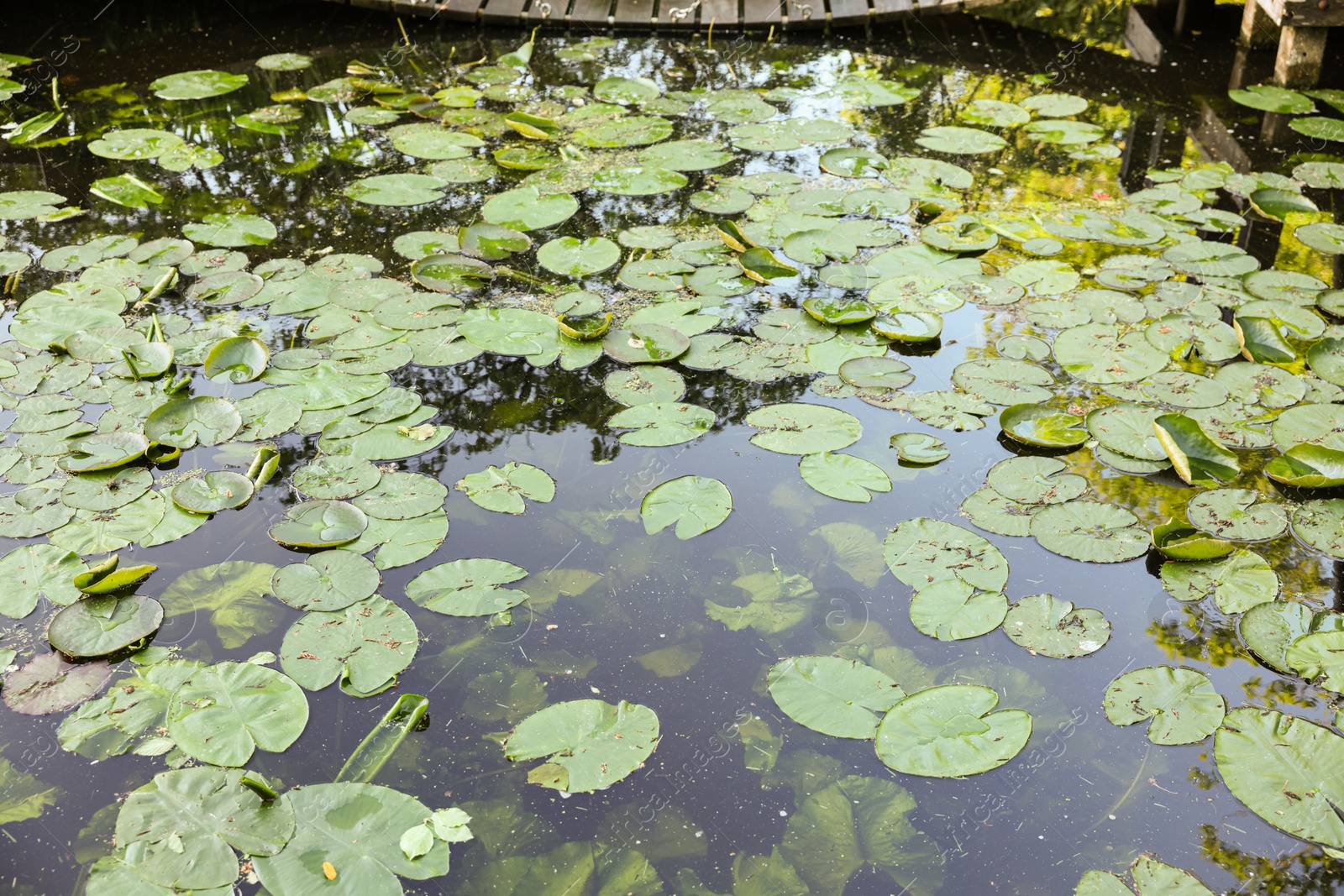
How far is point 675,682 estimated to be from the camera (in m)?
2.01

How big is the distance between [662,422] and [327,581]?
3.31 feet

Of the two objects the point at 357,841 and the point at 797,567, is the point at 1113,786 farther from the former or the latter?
the point at 357,841

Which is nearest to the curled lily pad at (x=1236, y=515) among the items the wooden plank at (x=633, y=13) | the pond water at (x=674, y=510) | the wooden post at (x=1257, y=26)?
the pond water at (x=674, y=510)

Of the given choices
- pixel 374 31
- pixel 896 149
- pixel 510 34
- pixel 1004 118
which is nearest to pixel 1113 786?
pixel 896 149

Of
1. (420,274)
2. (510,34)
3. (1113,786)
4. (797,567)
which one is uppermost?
(510,34)

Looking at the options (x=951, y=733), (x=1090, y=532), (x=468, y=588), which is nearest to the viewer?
(x=951, y=733)

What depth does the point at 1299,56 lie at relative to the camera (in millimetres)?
4641

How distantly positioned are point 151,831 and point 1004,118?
448 centimetres

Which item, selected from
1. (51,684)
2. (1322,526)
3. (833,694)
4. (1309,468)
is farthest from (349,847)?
(1309,468)

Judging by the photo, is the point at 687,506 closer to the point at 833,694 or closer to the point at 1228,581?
the point at 833,694

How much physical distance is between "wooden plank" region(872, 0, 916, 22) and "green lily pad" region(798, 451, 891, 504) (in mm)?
4131

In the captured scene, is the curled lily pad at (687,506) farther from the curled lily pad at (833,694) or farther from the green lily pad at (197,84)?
the green lily pad at (197,84)

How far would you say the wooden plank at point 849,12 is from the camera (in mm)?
5625

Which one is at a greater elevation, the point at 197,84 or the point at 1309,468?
the point at 197,84
